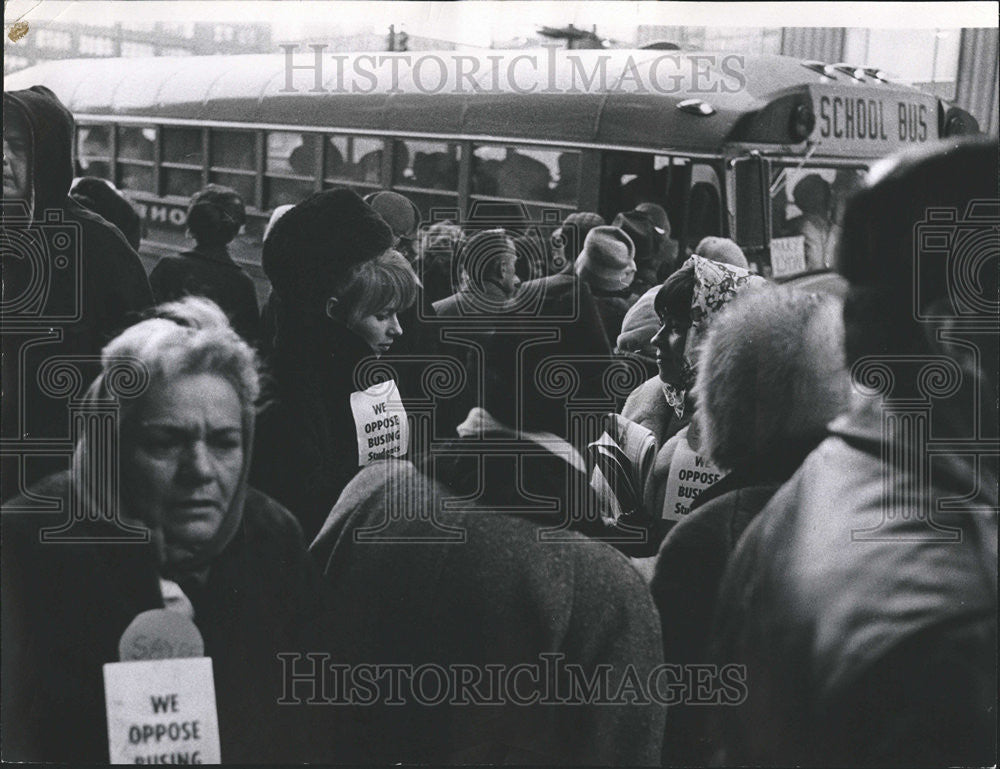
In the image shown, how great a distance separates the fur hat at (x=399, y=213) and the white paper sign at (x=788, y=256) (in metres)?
1.00

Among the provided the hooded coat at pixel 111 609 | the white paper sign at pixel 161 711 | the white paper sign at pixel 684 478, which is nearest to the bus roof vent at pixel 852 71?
the white paper sign at pixel 684 478

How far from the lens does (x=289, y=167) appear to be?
10.2ft

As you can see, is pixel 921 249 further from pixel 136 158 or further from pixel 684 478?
pixel 136 158

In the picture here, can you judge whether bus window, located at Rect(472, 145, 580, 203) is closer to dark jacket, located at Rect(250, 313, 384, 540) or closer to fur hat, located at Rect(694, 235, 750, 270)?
fur hat, located at Rect(694, 235, 750, 270)

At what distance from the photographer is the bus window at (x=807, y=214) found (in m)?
2.95

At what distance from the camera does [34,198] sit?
2.90 meters

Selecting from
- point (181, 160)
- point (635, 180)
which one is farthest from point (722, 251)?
point (181, 160)

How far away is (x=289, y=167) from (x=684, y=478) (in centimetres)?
136

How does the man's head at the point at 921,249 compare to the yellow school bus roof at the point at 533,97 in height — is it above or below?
below

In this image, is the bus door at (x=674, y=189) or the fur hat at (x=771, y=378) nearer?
the fur hat at (x=771, y=378)

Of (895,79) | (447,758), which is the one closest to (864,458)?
(895,79)

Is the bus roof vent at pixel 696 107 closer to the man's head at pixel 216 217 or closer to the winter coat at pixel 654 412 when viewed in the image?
the winter coat at pixel 654 412

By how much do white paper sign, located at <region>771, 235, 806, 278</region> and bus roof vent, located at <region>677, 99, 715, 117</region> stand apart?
406mm

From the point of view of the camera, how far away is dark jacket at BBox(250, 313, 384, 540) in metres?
2.94
